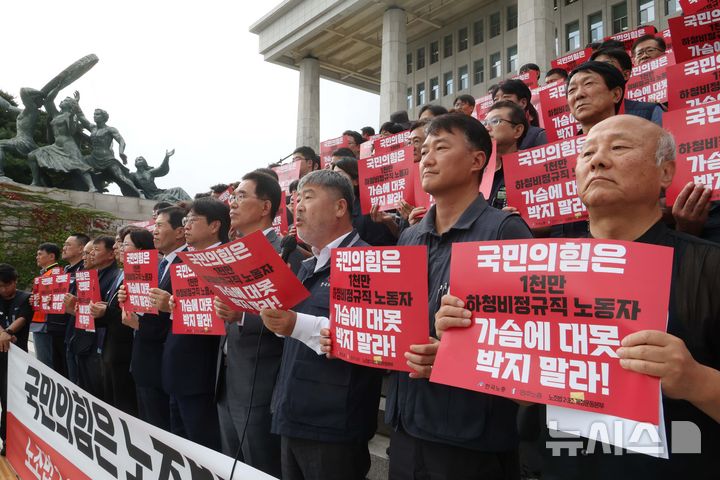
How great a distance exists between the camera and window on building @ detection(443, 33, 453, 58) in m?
34.2

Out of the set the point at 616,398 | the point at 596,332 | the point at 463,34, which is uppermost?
the point at 463,34

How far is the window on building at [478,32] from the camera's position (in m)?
32.1

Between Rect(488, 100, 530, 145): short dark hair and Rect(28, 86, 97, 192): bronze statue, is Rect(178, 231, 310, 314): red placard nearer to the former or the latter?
Rect(488, 100, 530, 145): short dark hair

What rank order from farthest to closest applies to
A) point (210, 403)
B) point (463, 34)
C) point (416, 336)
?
point (463, 34) < point (210, 403) < point (416, 336)

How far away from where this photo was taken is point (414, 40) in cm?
3559

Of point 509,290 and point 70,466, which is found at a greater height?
point 509,290

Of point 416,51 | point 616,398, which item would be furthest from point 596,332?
point 416,51

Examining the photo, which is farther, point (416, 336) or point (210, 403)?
point (210, 403)

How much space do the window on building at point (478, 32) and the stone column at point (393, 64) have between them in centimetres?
756

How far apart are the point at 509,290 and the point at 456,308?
180 millimetres

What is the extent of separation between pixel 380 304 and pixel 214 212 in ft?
7.62

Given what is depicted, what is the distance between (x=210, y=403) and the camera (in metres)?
3.58

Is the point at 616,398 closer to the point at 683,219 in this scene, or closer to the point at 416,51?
the point at 683,219

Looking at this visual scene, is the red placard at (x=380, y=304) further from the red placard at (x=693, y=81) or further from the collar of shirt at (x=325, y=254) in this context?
the red placard at (x=693, y=81)
